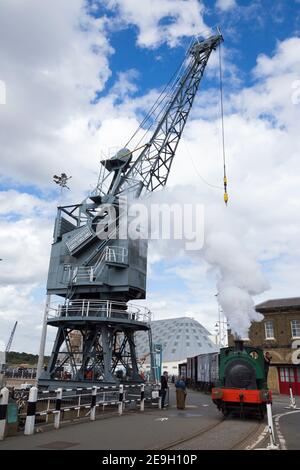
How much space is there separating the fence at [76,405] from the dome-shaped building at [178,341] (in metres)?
45.6

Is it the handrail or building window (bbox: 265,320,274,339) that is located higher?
the handrail

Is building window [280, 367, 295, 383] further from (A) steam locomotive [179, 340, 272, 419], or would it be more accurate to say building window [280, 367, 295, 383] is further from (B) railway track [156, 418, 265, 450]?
(B) railway track [156, 418, 265, 450]

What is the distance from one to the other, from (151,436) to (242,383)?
5.13 meters

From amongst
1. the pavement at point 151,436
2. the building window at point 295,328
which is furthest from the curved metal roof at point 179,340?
the pavement at point 151,436

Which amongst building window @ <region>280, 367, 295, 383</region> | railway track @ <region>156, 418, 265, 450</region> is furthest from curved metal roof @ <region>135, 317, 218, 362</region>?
railway track @ <region>156, 418, 265, 450</region>

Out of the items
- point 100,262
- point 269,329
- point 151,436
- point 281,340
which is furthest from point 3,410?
point 269,329

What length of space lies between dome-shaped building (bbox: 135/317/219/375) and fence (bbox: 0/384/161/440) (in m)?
45.6

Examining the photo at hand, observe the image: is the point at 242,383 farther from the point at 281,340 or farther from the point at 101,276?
the point at 281,340

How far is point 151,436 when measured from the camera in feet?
30.9

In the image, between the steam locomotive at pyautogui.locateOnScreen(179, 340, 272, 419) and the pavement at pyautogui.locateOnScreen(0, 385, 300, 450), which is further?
the steam locomotive at pyautogui.locateOnScreen(179, 340, 272, 419)

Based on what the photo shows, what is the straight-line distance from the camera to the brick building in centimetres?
3447

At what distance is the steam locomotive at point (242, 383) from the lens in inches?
516
